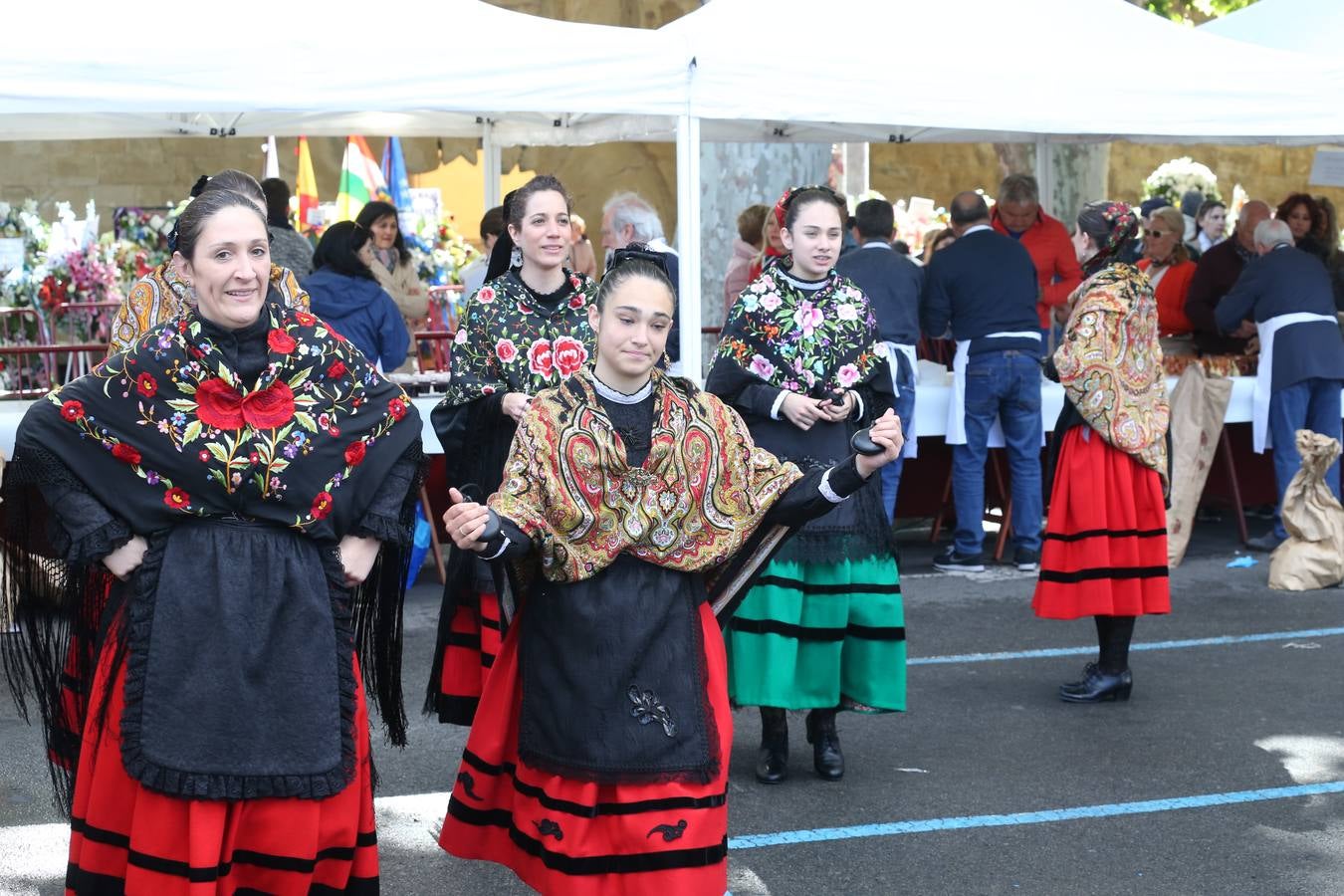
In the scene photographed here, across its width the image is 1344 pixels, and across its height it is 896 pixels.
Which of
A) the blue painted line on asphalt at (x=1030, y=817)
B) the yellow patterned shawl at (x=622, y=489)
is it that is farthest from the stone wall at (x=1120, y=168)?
the yellow patterned shawl at (x=622, y=489)

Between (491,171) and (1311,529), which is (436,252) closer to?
(491,171)

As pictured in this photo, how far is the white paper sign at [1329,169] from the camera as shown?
11188 mm

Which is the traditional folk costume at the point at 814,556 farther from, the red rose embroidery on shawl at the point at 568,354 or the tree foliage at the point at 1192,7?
the tree foliage at the point at 1192,7

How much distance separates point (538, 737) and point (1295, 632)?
192 inches

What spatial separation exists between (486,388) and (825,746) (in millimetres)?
1562

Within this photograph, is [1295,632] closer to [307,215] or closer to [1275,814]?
[1275,814]

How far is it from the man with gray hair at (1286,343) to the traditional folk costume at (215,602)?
280 inches

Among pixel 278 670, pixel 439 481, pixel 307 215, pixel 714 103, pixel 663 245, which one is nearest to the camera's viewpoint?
pixel 278 670

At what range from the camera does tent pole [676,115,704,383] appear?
7230 millimetres

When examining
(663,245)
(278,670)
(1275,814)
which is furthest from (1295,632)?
(278,670)

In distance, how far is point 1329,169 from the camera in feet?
36.9

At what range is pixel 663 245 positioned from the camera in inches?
303

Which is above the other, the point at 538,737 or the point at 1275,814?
the point at 538,737

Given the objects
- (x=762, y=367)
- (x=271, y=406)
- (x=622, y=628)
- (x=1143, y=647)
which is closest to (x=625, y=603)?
(x=622, y=628)
